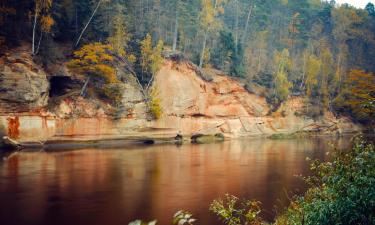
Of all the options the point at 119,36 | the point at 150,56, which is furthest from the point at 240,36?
the point at 119,36

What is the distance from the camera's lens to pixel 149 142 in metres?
44.1

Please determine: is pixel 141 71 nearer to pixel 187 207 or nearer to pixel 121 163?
pixel 121 163

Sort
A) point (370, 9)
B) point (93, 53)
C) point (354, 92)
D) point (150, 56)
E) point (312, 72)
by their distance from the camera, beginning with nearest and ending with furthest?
point (93, 53), point (150, 56), point (354, 92), point (312, 72), point (370, 9)

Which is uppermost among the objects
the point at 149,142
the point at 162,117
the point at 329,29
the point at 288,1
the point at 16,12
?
the point at 288,1

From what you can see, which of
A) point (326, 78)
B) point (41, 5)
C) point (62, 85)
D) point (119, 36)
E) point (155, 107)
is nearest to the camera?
point (41, 5)

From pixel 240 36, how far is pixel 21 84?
4425 cm

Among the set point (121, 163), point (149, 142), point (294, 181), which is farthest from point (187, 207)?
point (149, 142)

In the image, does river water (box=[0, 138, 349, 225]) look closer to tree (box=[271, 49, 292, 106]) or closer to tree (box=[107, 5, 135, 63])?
tree (box=[107, 5, 135, 63])

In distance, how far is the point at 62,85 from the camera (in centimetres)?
3969

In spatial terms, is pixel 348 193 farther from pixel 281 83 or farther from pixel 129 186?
pixel 281 83

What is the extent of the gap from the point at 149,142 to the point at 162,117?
3.41m

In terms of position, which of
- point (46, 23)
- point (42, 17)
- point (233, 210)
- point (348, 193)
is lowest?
point (233, 210)

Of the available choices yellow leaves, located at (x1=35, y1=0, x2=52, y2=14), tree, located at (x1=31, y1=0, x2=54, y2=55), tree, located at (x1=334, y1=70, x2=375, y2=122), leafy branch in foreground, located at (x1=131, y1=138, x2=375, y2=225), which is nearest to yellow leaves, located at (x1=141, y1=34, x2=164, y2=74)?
tree, located at (x1=31, y1=0, x2=54, y2=55)

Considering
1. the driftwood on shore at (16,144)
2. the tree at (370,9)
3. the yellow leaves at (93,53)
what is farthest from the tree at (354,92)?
the driftwood on shore at (16,144)
